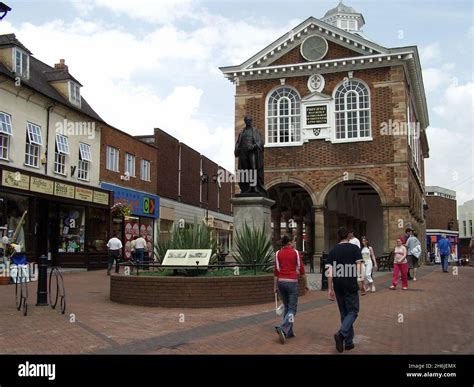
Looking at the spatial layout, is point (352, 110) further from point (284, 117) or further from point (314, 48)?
point (314, 48)

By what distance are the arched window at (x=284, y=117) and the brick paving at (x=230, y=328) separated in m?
16.1

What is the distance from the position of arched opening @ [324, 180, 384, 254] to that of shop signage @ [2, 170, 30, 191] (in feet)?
48.6

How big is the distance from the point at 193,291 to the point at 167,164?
26261mm

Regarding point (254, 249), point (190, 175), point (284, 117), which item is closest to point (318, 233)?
point (284, 117)

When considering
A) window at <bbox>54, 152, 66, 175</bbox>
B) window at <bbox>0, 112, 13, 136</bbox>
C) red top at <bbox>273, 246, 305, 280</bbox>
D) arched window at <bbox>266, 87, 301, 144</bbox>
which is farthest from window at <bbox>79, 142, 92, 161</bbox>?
red top at <bbox>273, 246, 305, 280</bbox>

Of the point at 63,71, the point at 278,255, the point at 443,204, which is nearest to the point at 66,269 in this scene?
the point at 63,71

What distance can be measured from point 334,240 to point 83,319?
76.6 feet

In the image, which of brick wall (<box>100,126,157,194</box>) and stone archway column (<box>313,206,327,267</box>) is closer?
stone archway column (<box>313,206,327,267</box>)

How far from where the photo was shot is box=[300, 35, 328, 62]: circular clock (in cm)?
2775

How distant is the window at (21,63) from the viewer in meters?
22.8

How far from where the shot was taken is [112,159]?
29.8 metres

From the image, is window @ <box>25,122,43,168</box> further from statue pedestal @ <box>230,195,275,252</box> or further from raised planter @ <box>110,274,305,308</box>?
raised planter @ <box>110,274,305,308</box>

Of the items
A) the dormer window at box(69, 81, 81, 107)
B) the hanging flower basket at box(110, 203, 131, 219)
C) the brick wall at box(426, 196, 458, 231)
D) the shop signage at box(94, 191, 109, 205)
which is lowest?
the hanging flower basket at box(110, 203, 131, 219)

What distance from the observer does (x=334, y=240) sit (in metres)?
31.6
